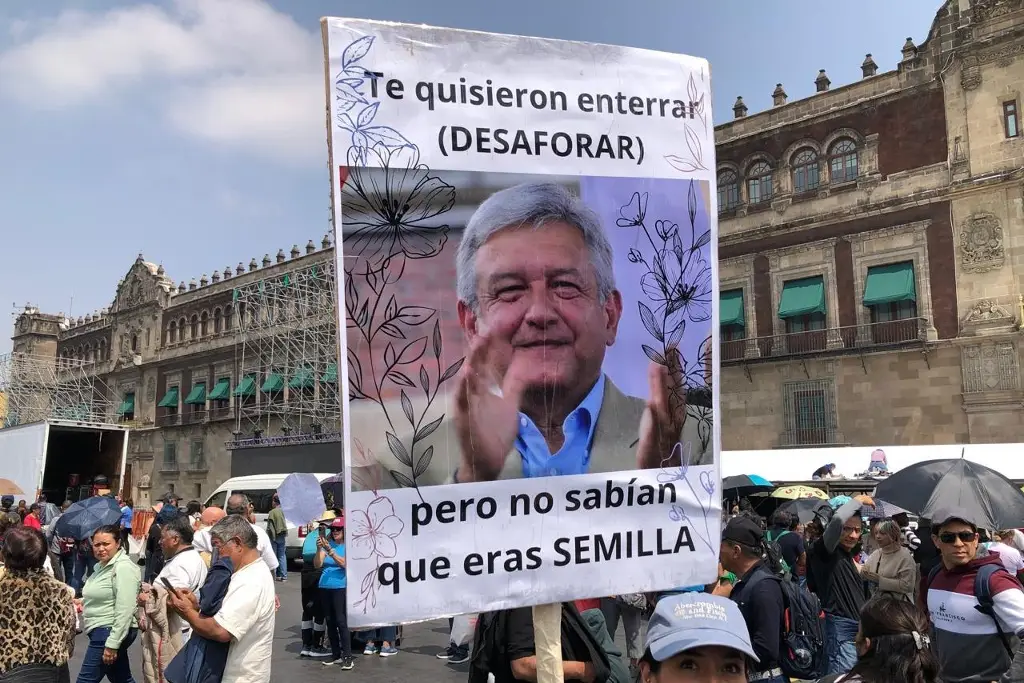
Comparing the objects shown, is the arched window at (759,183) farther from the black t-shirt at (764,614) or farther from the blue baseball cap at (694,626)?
the blue baseball cap at (694,626)

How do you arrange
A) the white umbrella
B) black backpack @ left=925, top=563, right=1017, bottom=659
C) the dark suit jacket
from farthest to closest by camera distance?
the white umbrella
black backpack @ left=925, top=563, right=1017, bottom=659
the dark suit jacket

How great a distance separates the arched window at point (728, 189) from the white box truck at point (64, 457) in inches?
822

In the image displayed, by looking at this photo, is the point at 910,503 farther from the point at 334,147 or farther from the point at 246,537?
the point at 334,147

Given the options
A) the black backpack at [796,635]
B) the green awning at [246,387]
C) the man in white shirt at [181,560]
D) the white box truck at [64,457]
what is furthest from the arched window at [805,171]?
the green awning at [246,387]

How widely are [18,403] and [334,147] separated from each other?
53.7 metres

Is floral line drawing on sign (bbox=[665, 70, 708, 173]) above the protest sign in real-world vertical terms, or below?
above

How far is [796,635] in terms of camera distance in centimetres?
427

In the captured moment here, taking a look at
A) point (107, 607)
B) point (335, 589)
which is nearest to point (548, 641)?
point (107, 607)

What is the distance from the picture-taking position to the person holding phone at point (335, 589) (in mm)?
9023

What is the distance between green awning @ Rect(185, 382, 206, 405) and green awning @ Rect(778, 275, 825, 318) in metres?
31.5

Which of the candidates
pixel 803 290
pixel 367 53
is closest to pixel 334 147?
pixel 367 53

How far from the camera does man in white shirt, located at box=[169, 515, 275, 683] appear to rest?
4.14 m

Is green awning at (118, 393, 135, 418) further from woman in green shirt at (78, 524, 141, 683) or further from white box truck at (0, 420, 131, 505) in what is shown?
woman in green shirt at (78, 524, 141, 683)

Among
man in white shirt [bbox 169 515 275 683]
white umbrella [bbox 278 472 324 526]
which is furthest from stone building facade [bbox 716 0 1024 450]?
man in white shirt [bbox 169 515 275 683]
